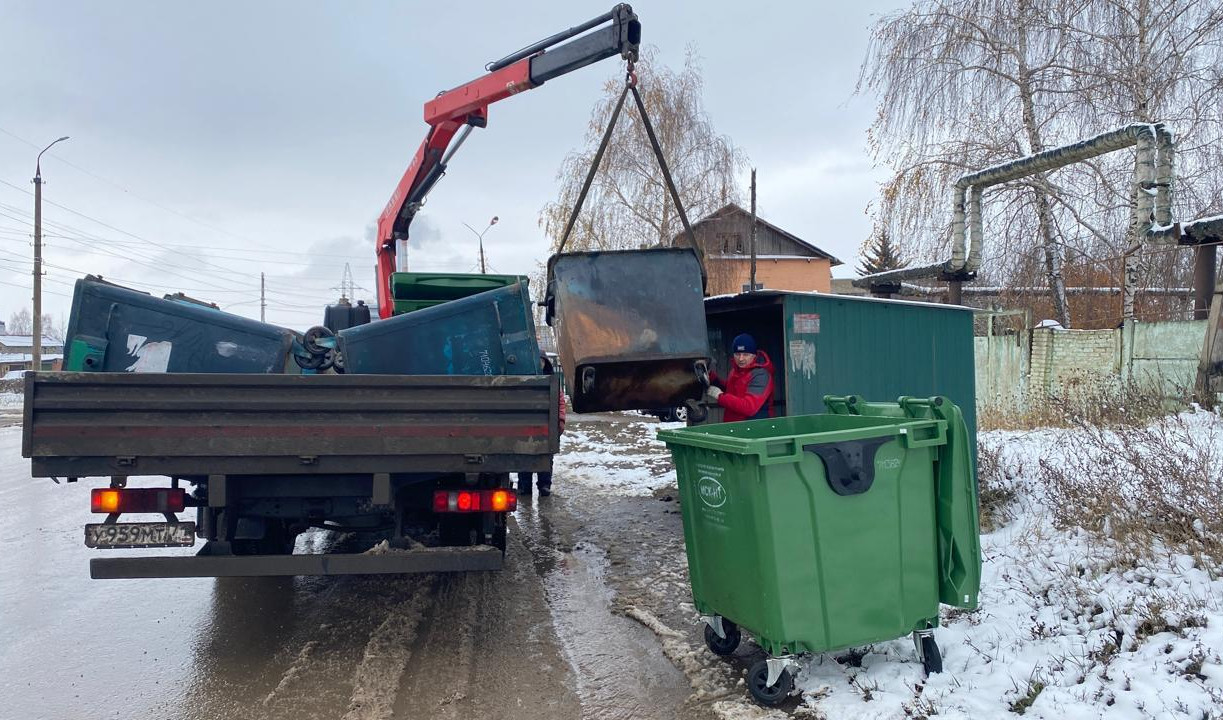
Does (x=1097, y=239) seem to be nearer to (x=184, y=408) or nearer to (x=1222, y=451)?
(x=1222, y=451)

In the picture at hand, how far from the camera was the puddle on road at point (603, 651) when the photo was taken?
367cm

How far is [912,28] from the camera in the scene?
51.8 ft

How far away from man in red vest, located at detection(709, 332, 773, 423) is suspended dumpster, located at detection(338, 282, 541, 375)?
181cm

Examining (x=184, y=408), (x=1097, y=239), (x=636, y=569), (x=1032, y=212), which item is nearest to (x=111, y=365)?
(x=184, y=408)

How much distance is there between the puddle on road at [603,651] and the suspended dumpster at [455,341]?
5.21ft

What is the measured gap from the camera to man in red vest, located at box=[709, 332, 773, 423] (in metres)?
5.77

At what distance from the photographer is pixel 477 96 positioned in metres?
7.75

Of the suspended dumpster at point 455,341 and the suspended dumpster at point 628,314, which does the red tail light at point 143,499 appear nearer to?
the suspended dumpster at point 455,341

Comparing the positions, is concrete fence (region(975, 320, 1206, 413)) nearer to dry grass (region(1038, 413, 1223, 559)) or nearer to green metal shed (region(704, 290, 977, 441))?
green metal shed (region(704, 290, 977, 441))

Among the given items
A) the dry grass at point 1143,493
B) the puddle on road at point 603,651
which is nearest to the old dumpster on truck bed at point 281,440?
the puddle on road at point 603,651

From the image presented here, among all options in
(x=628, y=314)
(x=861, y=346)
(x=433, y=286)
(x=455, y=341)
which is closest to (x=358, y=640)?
(x=455, y=341)

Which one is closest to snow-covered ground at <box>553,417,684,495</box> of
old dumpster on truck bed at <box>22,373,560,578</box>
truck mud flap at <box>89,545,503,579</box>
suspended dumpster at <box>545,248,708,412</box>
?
suspended dumpster at <box>545,248,708,412</box>

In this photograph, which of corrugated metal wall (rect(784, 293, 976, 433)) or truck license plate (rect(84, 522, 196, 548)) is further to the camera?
corrugated metal wall (rect(784, 293, 976, 433))

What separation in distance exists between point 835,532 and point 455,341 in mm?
2400
